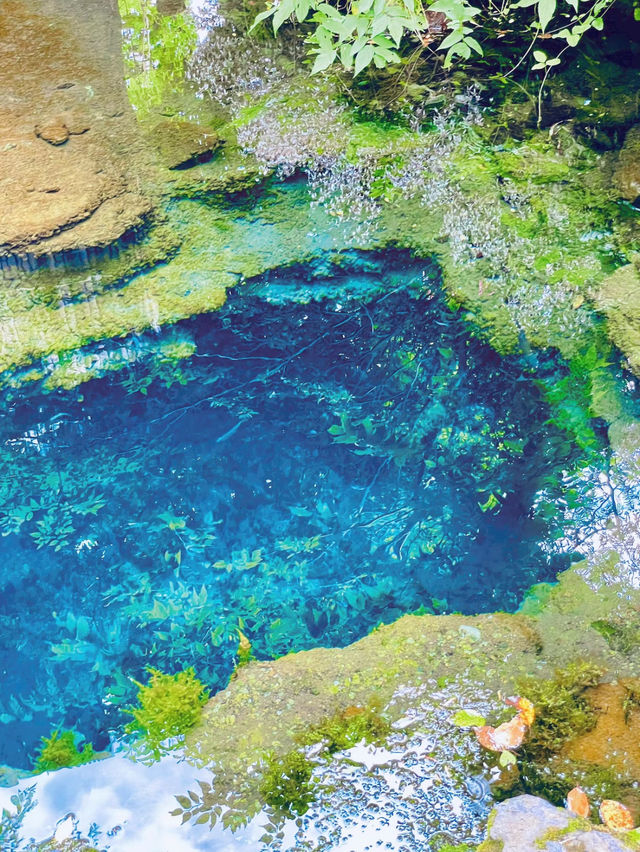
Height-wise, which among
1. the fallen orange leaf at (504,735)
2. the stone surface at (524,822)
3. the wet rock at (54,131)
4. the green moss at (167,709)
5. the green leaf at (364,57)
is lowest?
the green moss at (167,709)

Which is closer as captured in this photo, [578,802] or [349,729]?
[578,802]

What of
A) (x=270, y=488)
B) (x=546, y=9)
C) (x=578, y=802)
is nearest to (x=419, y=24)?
(x=546, y=9)

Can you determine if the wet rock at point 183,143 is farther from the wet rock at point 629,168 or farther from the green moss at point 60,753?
the green moss at point 60,753

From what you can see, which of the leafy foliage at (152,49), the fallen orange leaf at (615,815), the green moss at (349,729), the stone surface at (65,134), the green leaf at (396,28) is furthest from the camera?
the leafy foliage at (152,49)

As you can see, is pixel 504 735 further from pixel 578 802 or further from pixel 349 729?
pixel 349 729

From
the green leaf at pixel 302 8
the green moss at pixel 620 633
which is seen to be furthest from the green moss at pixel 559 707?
the green leaf at pixel 302 8
